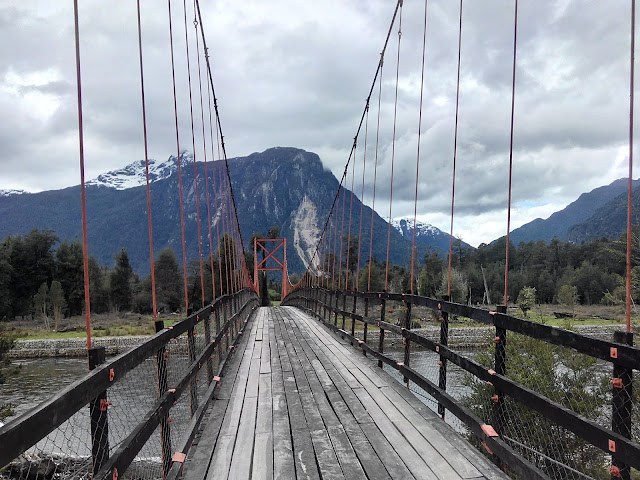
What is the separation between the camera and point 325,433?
315 centimetres

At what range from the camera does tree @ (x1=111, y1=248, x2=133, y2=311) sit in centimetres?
5441

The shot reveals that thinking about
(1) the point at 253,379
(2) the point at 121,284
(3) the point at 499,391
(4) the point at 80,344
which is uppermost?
(3) the point at 499,391

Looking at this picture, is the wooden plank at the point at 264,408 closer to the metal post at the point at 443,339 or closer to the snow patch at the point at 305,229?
the metal post at the point at 443,339

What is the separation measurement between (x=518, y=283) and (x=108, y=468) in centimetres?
6630

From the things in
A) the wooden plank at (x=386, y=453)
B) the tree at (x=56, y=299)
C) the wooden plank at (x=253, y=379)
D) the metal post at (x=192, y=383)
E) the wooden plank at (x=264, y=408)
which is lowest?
the tree at (x=56, y=299)

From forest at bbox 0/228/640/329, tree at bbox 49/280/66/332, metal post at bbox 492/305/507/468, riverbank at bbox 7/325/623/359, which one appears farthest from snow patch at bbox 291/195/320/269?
metal post at bbox 492/305/507/468

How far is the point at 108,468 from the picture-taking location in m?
1.79

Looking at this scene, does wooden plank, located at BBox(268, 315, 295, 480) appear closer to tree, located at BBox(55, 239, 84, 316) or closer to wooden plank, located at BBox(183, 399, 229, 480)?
wooden plank, located at BBox(183, 399, 229, 480)

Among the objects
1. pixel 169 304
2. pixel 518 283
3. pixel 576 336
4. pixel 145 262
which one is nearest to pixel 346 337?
pixel 576 336

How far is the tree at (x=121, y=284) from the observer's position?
54406 mm

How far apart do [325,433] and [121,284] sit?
56276 mm

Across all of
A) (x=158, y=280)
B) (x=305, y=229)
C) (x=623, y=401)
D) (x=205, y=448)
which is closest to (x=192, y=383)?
(x=205, y=448)

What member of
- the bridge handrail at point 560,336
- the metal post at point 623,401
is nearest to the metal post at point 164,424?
the bridge handrail at point 560,336

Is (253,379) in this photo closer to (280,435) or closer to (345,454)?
(280,435)
